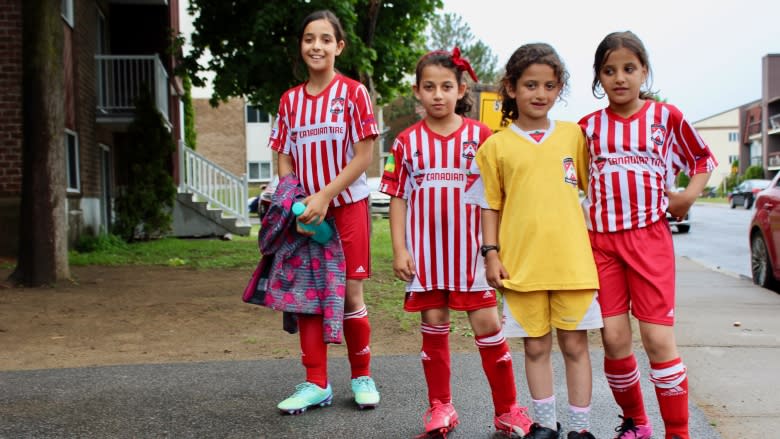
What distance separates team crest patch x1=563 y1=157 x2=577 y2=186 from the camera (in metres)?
3.32

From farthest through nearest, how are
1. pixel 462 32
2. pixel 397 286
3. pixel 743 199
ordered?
pixel 462 32 → pixel 743 199 → pixel 397 286

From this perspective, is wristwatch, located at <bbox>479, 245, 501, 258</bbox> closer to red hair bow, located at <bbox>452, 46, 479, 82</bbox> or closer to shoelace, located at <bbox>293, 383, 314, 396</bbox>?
red hair bow, located at <bbox>452, 46, 479, 82</bbox>

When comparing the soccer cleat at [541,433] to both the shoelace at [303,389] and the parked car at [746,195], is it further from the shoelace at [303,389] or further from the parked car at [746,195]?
the parked car at [746,195]

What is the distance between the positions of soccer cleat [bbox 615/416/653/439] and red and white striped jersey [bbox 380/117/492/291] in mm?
885

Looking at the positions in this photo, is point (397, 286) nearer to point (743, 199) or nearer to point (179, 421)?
point (179, 421)

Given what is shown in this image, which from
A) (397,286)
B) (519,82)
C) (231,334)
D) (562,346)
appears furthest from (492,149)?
(397,286)

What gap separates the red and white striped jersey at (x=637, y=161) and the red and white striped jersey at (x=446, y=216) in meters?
0.57

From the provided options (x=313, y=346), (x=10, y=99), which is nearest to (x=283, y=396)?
(x=313, y=346)

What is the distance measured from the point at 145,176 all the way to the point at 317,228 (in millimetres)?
13782

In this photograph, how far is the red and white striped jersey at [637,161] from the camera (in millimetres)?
3277

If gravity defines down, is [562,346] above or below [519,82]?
below

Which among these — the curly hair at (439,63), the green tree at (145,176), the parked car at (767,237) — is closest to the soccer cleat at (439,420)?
the curly hair at (439,63)

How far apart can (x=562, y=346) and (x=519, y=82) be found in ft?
3.91

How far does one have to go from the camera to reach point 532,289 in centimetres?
327
